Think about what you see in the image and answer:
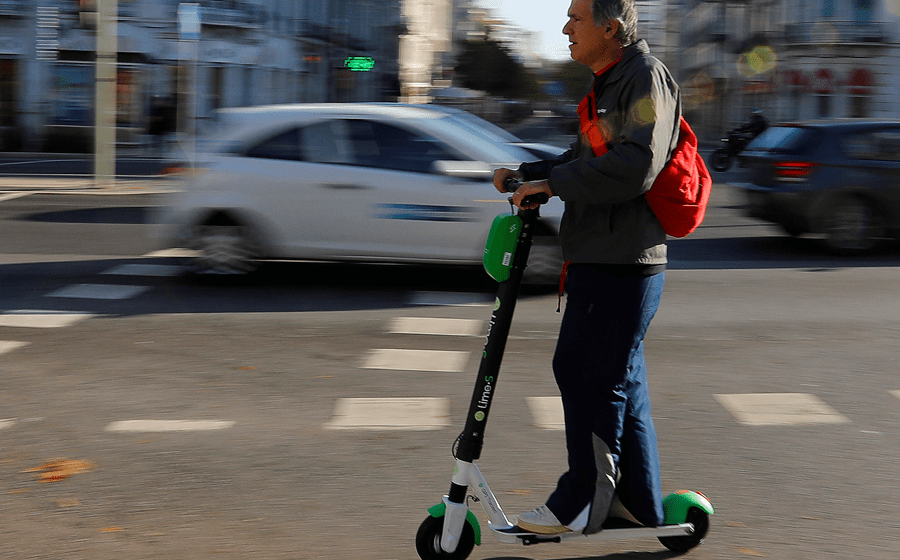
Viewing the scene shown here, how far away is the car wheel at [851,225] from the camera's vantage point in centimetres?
1156

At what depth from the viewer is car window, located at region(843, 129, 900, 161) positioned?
11.7 metres

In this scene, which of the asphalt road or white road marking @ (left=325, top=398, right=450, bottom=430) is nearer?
the asphalt road

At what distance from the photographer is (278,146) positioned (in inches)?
360

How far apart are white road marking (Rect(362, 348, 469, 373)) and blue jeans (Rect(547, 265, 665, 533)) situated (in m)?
2.94

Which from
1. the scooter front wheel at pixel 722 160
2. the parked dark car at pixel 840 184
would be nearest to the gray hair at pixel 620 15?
the parked dark car at pixel 840 184

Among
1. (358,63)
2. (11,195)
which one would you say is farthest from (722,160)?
(11,195)

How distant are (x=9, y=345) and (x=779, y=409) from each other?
4496 millimetres

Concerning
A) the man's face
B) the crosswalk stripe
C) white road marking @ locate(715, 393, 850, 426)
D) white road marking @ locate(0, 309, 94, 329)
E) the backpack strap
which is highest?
the man's face

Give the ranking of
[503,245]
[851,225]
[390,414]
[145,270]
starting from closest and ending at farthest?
1. [503,245]
2. [390,414]
3. [145,270]
4. [851,225]

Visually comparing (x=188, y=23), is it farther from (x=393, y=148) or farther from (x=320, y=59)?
(x=320, y=59)

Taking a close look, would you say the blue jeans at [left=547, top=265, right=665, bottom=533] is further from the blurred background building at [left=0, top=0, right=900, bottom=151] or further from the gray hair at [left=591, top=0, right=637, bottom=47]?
the blurred background building at [left=0, top=0, right=900, bottom=151]

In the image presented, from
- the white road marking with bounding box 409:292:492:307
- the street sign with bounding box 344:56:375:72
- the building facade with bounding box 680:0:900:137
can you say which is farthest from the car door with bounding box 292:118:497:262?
the building facade with bounding box 680:0:900:137

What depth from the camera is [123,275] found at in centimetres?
966

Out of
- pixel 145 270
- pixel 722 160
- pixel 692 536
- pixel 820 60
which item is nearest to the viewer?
pixel 692 536
